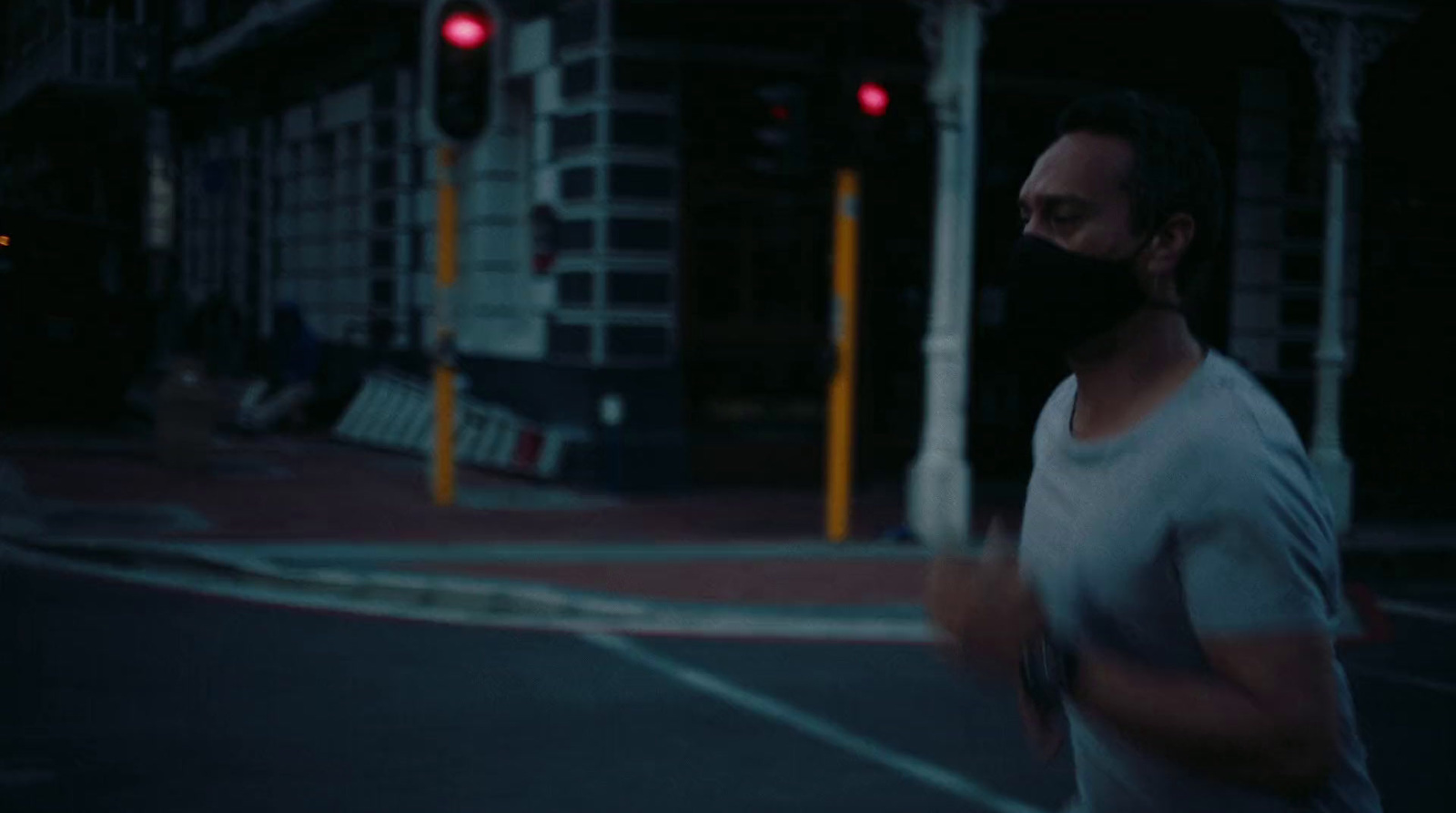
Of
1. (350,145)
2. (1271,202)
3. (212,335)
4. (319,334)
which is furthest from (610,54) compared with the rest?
(212,335)

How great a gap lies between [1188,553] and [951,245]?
11528mm

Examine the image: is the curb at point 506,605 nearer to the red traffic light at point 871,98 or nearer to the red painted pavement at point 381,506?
the red painted pavement at point 381,506

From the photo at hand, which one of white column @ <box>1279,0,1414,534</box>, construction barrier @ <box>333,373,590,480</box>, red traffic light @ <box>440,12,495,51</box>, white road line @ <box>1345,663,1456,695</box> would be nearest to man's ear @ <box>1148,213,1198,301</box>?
white road line @ <box>1345,663,1456,695</box>

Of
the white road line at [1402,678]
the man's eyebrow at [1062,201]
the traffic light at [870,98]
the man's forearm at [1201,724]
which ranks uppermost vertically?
the traffic light at [870,98]

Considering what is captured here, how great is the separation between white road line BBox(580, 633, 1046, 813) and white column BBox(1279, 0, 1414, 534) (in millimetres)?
7784

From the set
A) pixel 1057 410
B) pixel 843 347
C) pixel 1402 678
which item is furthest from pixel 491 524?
pixel 1057 410

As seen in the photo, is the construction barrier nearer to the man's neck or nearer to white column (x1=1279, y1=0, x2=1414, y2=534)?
white column (x1=1279, y1=0, x2=1414, y2=534)

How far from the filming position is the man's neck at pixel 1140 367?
206 centimetres

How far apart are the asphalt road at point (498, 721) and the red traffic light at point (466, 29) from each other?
507 cm

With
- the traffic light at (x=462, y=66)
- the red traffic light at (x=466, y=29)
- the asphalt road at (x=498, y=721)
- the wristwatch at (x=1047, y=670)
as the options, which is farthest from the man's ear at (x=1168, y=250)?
the red traffic light at (x=466, y=29)

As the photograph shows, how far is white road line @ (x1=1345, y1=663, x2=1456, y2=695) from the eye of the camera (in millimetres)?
8758

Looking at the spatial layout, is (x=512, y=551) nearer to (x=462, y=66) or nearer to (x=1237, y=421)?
(x=462, y=66)

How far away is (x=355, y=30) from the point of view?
23328 millimetres

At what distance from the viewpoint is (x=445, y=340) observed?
1411cm
